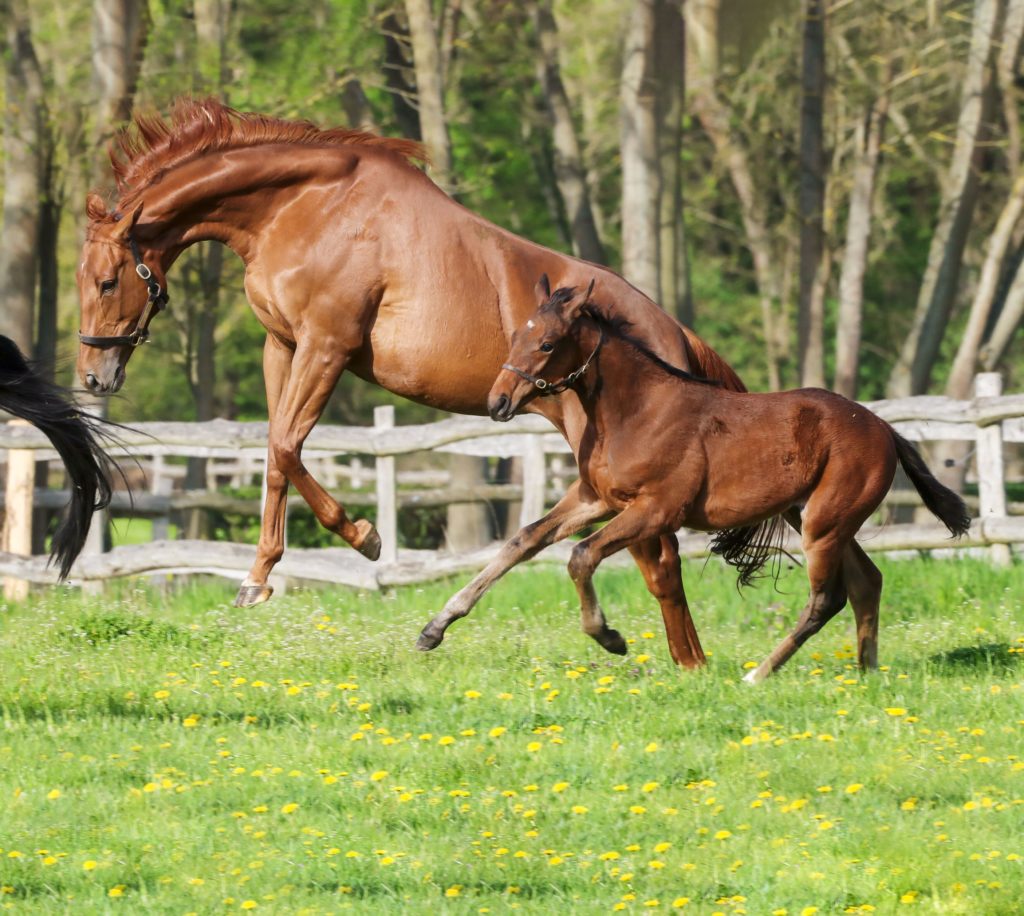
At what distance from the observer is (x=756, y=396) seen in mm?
7176

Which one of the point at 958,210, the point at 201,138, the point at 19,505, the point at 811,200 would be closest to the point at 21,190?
the point at 19,505

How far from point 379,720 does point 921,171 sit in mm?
22531

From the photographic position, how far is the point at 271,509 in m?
7.57

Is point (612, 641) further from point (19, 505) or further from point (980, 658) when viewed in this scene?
point (19, 505)

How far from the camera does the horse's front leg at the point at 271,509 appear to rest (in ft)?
24.0

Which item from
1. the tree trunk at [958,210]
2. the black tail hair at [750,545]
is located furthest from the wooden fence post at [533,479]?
the tree trunk at [958,210]

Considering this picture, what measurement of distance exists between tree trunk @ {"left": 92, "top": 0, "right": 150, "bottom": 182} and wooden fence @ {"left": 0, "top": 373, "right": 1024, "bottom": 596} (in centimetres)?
362

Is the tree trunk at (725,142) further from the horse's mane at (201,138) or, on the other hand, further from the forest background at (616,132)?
the horse's mane at (201,138)

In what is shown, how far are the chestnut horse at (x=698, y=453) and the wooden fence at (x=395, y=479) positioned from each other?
3414 mm

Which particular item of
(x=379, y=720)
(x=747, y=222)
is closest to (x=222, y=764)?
(x=379, y=720)

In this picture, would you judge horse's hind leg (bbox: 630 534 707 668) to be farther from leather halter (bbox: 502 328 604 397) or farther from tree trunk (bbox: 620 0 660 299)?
tree trunk (bbox: 620 0 660 299)

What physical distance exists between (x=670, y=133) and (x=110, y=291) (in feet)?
28.6

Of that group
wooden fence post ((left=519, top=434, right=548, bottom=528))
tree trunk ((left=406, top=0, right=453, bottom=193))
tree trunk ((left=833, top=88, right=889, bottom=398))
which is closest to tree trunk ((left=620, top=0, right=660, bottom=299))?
tree trunk ((left=406, top=0, right=453, bottom=193))

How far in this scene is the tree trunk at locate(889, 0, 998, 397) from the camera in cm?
1595
